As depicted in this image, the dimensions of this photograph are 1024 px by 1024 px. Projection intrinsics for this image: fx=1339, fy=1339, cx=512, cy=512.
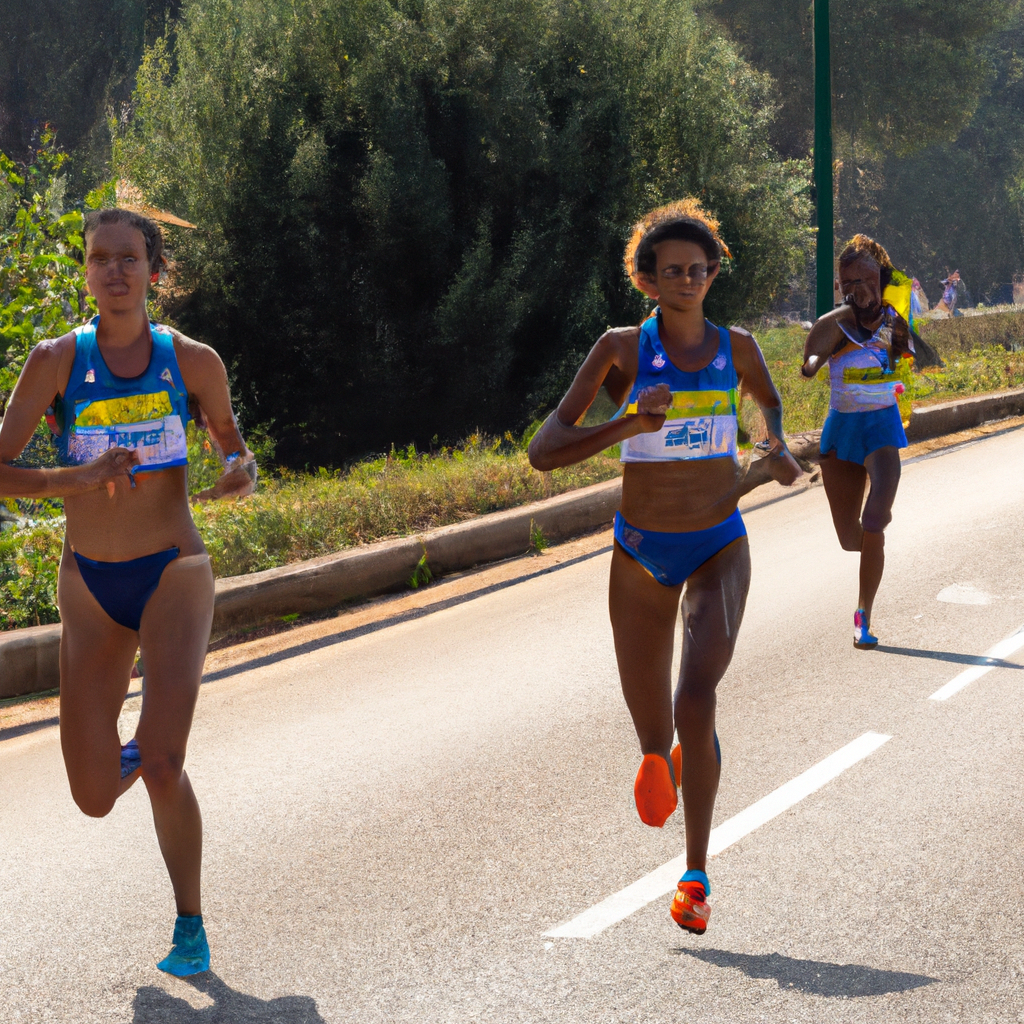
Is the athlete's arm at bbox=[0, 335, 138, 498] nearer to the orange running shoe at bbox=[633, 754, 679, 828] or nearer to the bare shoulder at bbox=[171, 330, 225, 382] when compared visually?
the bare shoulder at bbox=[171, 330, 225, 382]

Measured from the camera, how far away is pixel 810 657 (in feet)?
24.4

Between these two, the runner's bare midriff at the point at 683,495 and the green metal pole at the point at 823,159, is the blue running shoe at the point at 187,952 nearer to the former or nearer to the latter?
the runner's bare midriff at the point at 683,495

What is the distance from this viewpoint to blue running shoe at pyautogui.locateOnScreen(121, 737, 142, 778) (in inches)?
155

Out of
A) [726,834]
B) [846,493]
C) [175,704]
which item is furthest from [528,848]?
[846,493]

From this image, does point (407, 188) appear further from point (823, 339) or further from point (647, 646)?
point (647, 646)

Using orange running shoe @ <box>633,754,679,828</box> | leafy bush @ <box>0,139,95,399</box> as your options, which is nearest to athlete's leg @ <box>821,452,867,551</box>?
orange running shoe @ <box>633,754,679,828</box>

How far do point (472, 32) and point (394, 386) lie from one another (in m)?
4.81

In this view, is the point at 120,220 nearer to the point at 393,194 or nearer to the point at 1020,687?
the point at 1020,687

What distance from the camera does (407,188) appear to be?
17250 mm

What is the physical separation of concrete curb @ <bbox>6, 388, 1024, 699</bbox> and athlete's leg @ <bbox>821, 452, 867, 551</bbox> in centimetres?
322

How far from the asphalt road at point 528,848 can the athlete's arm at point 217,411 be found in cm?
145

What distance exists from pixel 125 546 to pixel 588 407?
144 cm

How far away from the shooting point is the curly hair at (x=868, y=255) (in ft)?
23.8

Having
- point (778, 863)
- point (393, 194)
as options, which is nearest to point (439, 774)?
point (778, 863)
